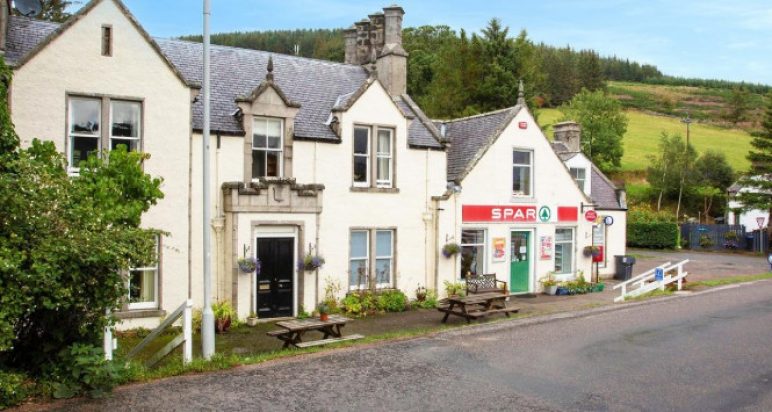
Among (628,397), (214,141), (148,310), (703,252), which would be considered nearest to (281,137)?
(214,141)

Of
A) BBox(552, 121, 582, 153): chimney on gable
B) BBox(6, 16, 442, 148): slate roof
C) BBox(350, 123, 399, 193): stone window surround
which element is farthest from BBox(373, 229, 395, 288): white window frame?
BBox(552, 121, 582, 153): chimney on gable

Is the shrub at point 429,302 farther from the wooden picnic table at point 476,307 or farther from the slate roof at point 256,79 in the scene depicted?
the slate roof at point 256,79

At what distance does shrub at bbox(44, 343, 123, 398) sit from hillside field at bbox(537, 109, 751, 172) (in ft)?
210

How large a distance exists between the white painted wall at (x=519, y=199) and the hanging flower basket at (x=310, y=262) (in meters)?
4.77

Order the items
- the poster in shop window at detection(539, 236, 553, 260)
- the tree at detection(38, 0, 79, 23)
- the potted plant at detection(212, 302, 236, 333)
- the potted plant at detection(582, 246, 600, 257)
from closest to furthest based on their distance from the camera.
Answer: the potted plant at detection(212, 302, 236, 333) < the poster in shop window at detection(539, 236, 553, 260) < the potted plant at detection(582, 246, 600, 257) < the tree at detection(38, 0, 79, 23)

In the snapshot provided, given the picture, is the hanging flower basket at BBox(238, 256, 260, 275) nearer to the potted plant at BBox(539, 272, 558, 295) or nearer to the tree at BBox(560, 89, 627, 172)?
the potted plant at BBox(539, 272, 558, 295)

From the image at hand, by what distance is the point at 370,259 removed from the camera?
20.1 metres

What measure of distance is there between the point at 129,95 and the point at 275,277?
6.15 m

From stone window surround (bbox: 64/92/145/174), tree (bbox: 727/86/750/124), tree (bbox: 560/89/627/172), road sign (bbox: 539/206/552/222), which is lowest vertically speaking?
road sign (bbox: 539/206/552/222)

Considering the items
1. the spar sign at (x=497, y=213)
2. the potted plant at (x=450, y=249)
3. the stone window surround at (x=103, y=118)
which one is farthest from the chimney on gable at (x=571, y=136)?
the stone window surround at (x=103, y=118)

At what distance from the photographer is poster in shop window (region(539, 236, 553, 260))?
23.8 metres

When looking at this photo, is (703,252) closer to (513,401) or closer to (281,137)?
(281,137)

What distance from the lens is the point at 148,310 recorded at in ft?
53.2

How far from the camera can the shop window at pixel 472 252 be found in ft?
72.8
